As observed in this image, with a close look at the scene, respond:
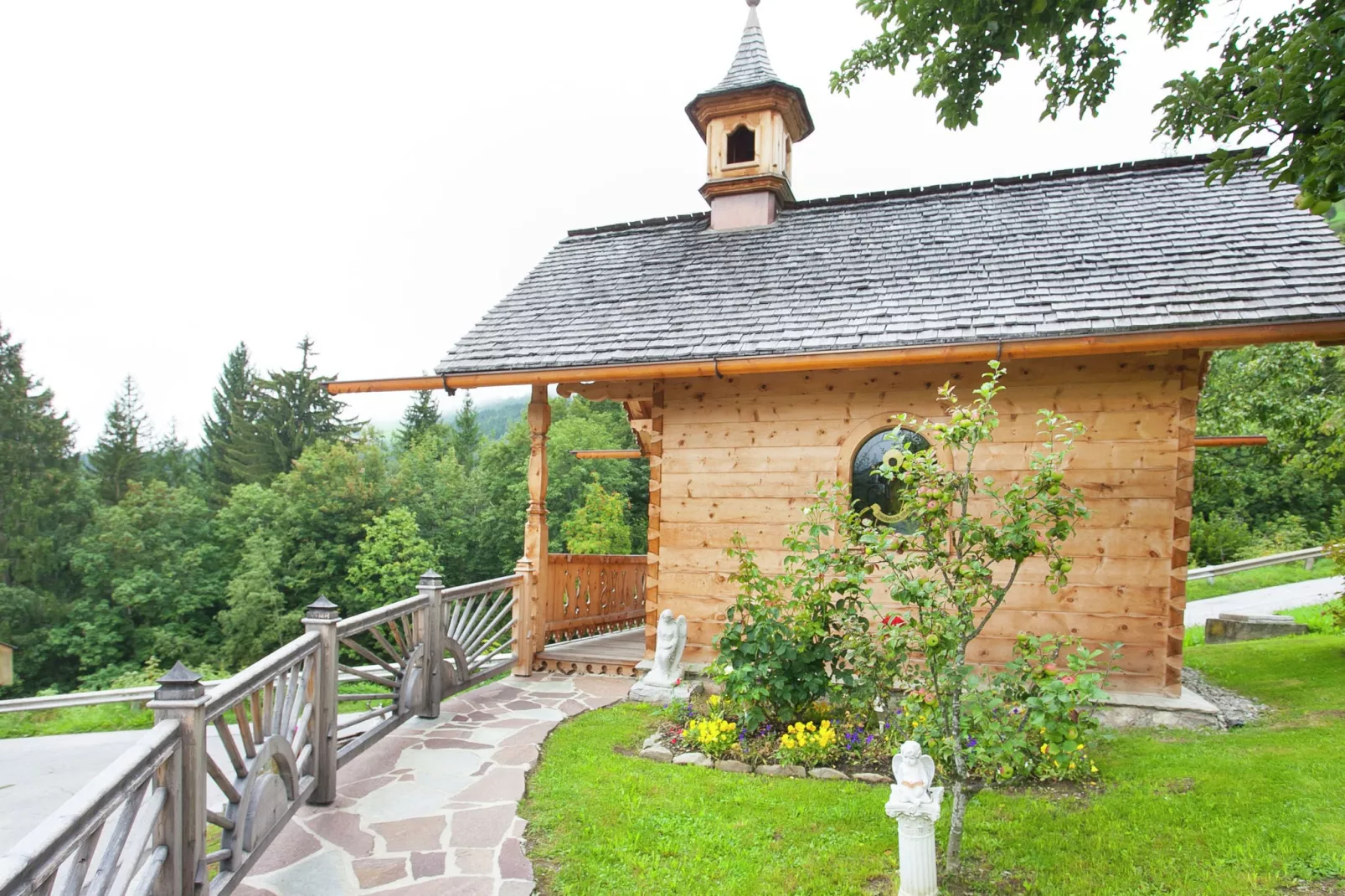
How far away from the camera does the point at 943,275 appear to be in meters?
7.41

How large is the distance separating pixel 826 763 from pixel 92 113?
60036 mm

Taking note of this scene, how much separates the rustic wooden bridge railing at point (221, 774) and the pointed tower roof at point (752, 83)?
7543 millimetres

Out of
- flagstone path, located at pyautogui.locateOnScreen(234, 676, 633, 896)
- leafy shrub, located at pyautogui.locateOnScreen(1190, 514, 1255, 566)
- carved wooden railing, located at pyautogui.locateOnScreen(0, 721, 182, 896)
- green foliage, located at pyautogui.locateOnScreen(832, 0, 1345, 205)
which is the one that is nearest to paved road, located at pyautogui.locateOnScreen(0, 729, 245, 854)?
flagstone path, located at pyautogui.locateOnScreen(234, 676, 633, 896)

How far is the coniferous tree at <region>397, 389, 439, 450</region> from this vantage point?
4534cm

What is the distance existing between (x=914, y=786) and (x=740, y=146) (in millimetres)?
9074

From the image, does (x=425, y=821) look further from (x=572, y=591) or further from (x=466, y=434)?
(x=466, y=434)

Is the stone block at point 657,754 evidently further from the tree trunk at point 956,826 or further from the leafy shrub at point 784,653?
the tree trunk at point 956,826

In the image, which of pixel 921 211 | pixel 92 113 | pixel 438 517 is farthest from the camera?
pixel 92 113

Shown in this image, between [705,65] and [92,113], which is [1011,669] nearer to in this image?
[92,113]

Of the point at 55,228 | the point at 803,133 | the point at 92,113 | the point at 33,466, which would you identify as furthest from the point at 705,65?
the point at 803,133

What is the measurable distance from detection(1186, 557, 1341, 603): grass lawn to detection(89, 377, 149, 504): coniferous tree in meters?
42.6

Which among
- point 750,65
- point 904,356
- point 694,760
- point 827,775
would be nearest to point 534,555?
point 694,760

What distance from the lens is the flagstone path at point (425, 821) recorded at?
11.9 feet

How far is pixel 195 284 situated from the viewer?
258 ft
